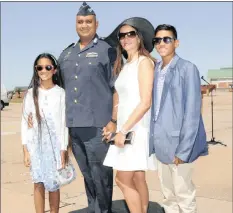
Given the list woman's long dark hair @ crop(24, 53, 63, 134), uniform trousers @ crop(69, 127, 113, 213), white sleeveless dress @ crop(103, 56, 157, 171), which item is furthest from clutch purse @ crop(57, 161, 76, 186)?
white sleeveless dress @ crop(103, 56, 157, 171)

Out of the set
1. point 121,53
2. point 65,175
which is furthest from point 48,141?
point 121,53

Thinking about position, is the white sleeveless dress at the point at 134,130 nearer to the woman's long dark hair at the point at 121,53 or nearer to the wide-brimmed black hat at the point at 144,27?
the woman's long dark hair at the point at 121,53

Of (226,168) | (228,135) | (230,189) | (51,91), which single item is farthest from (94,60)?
(228,135)

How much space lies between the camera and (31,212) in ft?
13.8

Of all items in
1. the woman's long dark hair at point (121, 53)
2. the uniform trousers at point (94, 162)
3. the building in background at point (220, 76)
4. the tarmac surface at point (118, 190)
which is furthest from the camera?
the building in background at point (220, 76)

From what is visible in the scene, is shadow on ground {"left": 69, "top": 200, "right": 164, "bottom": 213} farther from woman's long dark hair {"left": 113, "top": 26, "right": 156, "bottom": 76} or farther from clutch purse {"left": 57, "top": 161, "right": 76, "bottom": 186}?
woman's long dark hair {"left": 113, "top": 26, "right": 156, "bottom": 76}

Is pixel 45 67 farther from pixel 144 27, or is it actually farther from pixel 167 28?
pixel 167 28

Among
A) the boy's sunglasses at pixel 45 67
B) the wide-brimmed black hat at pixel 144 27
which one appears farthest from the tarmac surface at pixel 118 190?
the wide-brimmed black hat at pixel 144 27

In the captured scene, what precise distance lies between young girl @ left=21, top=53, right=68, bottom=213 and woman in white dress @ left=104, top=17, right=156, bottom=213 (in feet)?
1.78

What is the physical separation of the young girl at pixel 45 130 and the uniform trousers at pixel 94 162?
18 cm

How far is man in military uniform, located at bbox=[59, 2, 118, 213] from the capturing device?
11.1 ft

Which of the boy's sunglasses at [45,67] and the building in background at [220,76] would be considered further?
the building in background at [220,76]

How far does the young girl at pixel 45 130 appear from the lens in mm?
3316

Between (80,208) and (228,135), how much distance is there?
24.3ft
